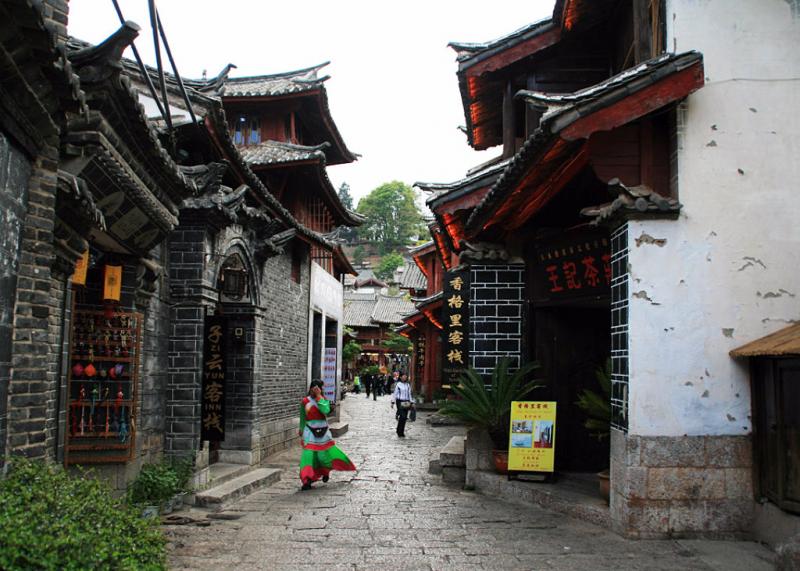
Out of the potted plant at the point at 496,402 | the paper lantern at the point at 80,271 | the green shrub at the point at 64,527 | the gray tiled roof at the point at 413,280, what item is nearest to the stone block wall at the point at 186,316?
the paper lantern at the point at 80,271

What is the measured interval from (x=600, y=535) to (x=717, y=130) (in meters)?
4.02

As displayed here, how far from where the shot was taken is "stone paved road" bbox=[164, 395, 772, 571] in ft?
20.2

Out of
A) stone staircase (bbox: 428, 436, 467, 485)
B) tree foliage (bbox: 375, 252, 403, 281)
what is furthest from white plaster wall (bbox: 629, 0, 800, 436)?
tree foliage (bbox: 375, 252, 403, 281)

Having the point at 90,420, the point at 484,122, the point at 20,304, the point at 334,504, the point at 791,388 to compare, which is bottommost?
the point at 334,504

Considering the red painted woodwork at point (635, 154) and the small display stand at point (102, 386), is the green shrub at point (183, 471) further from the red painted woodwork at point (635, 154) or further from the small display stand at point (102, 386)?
the red painted woodwork at point (635, 154)

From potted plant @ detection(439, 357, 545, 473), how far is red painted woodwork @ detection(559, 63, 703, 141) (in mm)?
3998

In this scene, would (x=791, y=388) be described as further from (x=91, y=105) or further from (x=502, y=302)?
(x=91, y=105)

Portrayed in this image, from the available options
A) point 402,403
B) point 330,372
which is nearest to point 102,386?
point 402,403

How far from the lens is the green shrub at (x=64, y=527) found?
3.37 metres

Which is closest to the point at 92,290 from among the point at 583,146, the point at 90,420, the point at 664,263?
the point at 90,420

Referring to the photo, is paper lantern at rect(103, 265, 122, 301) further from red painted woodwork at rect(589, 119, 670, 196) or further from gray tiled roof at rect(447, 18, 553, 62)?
gray tiled roof at rect(447, 18, 553, 62)

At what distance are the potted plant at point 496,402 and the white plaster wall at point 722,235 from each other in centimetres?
304

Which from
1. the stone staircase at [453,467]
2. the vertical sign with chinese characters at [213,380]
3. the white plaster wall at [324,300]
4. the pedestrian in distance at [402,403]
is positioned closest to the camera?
the vertical sign with chinese characters at [213,380]

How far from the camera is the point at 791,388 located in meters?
6.20
